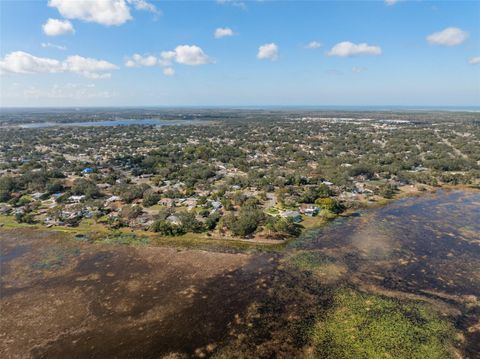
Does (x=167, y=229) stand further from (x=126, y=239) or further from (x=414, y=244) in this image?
(x=414, y=244)

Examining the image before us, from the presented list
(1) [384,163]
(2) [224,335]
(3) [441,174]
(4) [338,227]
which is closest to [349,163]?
(1) [384,163]

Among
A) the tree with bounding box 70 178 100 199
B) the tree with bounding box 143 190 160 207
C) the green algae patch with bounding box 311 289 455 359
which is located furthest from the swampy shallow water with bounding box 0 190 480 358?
the tree with bounding box 70 178 100 199

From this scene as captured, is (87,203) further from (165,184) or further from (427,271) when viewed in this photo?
(427,271)

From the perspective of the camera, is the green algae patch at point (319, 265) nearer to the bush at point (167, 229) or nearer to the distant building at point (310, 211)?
the distant building at point (310, 211)

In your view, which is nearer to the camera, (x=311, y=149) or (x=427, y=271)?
(x=427, y=271)

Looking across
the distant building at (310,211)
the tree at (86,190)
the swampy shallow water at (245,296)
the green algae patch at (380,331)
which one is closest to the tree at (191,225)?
the swampy shallow water at (245,296)
